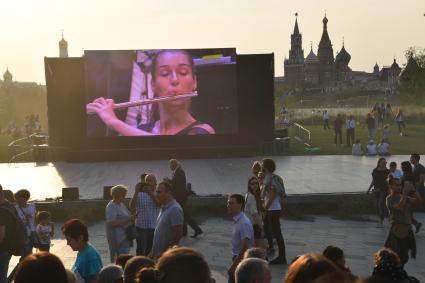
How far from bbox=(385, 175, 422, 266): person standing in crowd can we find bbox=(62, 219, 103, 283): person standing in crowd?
420cm

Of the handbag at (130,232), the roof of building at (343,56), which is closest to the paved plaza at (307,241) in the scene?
the handbag at (130,232)

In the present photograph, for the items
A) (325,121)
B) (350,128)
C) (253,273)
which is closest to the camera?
(253,273)

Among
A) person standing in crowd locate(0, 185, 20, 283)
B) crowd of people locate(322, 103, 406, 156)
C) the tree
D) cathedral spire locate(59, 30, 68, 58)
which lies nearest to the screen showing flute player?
crowd of people locate(322, 103, 406, 156)

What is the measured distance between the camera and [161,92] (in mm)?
26078

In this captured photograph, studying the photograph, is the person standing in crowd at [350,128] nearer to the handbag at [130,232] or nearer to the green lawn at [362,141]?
the green lawn at [362,141]

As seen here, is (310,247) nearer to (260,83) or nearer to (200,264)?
(200,264)

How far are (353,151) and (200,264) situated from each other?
25.0 m

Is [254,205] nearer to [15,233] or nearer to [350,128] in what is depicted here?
[15,233]

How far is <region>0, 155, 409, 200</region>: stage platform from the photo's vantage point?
18469 mm

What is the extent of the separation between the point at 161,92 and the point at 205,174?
5321mm

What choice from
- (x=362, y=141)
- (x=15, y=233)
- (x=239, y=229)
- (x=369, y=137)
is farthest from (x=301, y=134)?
A: (x=15, y=233)

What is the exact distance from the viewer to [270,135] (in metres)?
28.7

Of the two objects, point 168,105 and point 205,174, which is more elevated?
point 168,105

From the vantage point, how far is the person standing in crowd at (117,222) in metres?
8.52
